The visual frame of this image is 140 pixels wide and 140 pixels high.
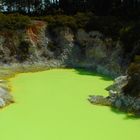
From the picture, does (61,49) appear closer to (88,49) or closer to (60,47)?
(60,47)

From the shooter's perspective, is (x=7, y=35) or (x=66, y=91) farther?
(x=7, y=35)

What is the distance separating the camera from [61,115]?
90.3ft

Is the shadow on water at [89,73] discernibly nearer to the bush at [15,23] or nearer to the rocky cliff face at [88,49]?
the rocky cliff face at [88,49]

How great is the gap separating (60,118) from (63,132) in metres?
2.57

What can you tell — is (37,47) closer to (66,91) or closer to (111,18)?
(111,18)

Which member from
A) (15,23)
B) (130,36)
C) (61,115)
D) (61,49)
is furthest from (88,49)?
(61,115)

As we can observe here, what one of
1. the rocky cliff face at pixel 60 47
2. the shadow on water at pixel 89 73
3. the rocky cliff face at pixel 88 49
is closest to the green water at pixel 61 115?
the shadow on water at pixel 89 73

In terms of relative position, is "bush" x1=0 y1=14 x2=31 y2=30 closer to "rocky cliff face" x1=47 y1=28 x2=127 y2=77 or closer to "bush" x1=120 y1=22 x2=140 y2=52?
"rocky cliff face" x1=47 y1=28 x2=127 y2=77

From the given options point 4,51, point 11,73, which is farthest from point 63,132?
point 4,51

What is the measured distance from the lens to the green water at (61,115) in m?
24.0

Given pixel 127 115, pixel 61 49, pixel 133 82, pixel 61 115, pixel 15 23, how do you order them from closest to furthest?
1. pixel 127 115
2. pixel 61 115
3. pixel 133 82
4. pixel 15 23
5. pixel 61 49

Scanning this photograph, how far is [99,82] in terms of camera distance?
121ft

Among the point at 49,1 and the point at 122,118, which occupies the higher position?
the point at 49,1

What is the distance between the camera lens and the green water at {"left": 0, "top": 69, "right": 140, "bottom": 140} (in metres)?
24.0
